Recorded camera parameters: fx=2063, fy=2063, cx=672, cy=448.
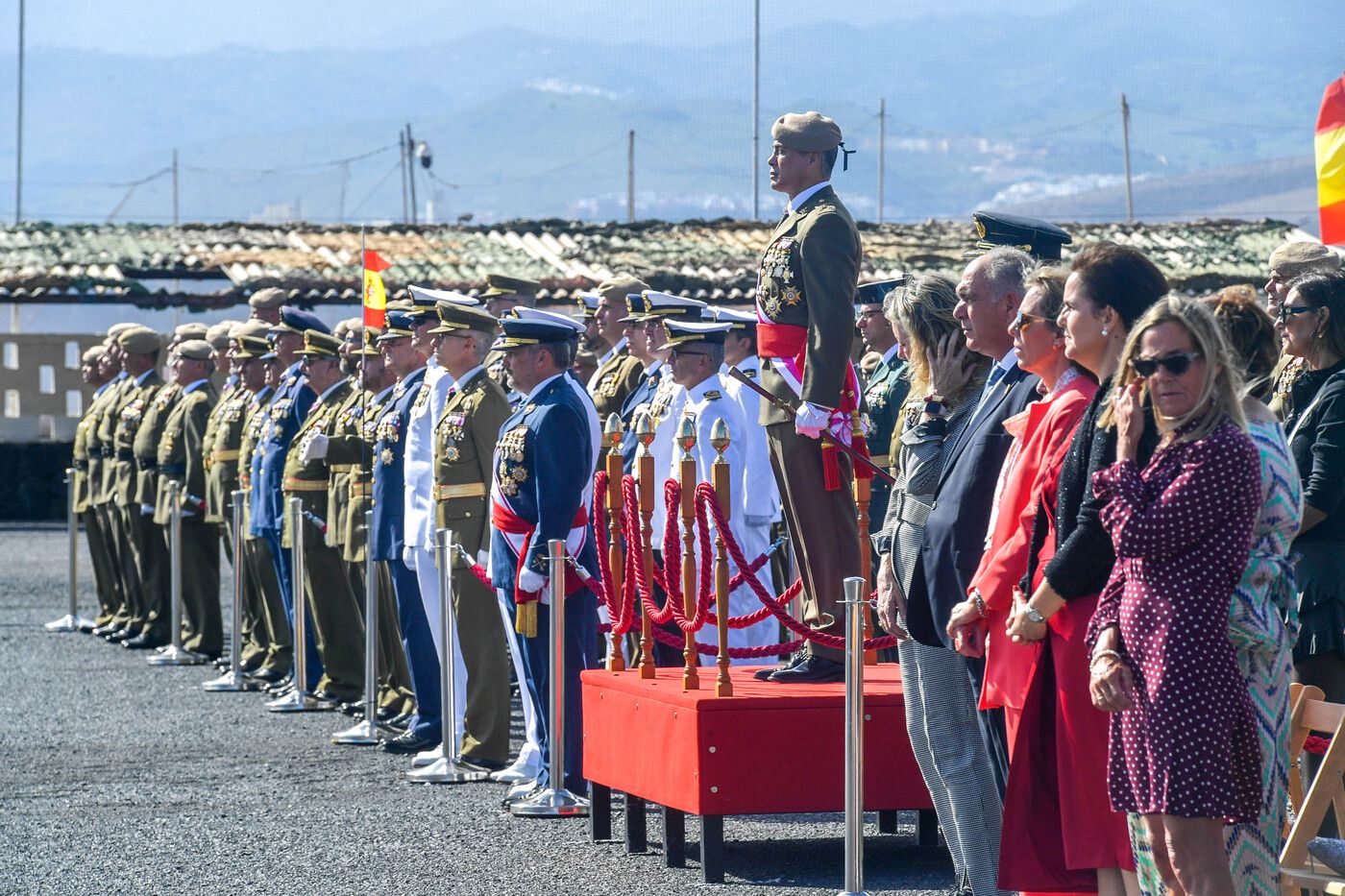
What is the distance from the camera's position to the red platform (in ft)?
21.9

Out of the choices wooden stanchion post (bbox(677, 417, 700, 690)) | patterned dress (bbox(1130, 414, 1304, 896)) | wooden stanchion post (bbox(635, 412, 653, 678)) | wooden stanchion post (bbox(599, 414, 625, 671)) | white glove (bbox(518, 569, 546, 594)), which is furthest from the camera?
white glove (bbox(518, 569, 546, 594))

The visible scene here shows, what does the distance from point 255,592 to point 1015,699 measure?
8770 mm

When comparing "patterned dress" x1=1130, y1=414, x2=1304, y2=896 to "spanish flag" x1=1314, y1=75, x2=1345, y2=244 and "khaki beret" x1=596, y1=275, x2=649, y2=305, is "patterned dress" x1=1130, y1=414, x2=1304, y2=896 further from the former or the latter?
"khaki beret" x1=596, y1=275, x2=649, y2=305

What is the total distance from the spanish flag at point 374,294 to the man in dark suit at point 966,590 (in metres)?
4.92

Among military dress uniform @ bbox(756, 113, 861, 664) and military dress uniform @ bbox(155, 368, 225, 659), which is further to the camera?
military dress uniform @ bbox(155, 368, 225, 659)

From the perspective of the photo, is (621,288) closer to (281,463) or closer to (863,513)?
(281,463)

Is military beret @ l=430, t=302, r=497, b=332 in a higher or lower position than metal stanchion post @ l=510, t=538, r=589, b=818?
higher

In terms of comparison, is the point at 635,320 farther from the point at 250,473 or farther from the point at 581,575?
the point at 250,473

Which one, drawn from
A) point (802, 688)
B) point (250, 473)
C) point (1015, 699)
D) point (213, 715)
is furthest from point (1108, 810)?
point (250, 473)

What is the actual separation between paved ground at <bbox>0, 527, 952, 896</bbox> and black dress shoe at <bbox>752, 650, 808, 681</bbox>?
65cm

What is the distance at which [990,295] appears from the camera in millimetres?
5531

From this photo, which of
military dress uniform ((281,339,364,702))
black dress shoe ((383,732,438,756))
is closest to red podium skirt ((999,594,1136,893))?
black dress shoe ((383,732,438,756))

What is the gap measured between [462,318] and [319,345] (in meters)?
2.65

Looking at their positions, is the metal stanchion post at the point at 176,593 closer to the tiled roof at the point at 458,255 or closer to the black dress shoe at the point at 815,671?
the black dress shoe at the point at 815,671
